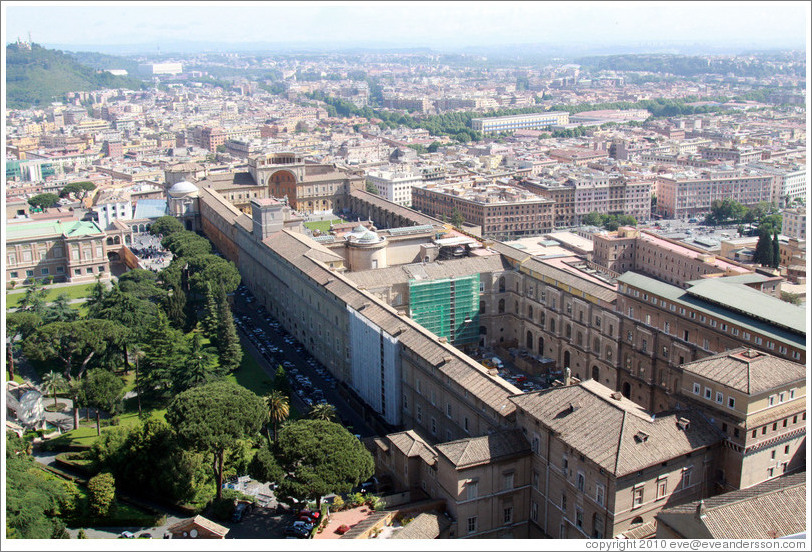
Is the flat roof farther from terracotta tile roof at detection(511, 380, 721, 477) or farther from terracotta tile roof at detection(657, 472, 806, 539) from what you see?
terracotta tile roof at detection(657, 472, 806, 539)

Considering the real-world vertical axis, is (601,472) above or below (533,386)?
above

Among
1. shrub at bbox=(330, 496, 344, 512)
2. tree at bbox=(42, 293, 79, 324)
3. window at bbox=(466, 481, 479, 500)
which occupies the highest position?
window at bbox=(466, 481, 479, 500)

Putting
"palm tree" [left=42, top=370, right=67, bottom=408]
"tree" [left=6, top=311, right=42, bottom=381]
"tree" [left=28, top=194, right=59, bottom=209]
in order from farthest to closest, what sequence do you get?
"tree" [left=28, top=194, right=59, bottom=209], "tree" [left=6, top=311, right=42, bottom=381], "palm tree" [left=42, top=370, right=67, bottom=408]

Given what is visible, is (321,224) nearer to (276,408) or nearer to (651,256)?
(651,256)

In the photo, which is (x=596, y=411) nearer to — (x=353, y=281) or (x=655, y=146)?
(x=353, y=281)

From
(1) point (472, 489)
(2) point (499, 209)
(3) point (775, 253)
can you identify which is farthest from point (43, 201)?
(1) point (472, 489)

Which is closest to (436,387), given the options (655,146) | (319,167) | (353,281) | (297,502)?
(297,502)

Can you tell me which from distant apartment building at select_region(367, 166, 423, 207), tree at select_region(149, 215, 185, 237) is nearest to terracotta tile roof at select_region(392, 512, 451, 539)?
tree at select_region(149, 215, 185, 237)
